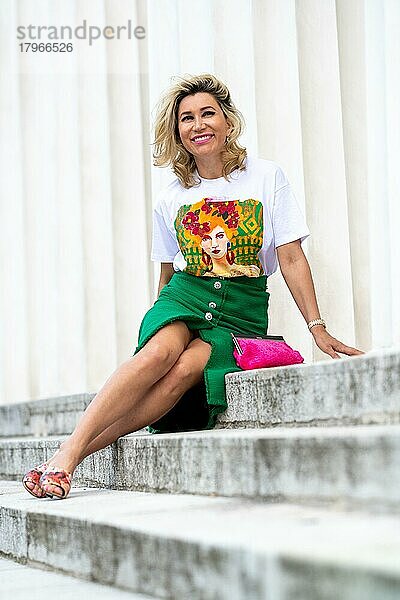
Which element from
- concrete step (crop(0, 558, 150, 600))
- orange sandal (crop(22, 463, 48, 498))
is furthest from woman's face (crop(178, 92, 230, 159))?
concrete step (crop(0, 558, 150, 600))

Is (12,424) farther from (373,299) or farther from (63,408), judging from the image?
(373,299)

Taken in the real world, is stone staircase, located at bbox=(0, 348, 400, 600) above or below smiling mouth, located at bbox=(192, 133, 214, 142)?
below

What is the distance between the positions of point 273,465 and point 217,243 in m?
1.20

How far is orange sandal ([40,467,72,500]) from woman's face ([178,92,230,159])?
1125mm

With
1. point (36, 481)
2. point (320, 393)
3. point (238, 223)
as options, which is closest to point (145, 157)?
point (238, 223)

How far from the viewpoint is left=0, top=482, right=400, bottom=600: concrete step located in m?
1.40

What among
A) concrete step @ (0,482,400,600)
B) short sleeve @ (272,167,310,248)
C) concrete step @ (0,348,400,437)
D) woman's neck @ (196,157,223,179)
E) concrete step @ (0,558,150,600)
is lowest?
concrete step @ (0,558,150,600)

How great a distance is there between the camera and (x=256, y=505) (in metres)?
2.04

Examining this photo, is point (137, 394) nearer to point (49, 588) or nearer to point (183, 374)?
point (183, 374)

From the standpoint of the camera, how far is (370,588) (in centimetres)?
133

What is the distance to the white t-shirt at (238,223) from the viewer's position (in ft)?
10.3

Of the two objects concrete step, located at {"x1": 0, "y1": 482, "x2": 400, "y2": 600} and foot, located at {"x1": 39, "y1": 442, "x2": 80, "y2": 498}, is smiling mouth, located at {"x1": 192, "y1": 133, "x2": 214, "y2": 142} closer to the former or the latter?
foot, located at {"x1": 39, "y1": 442, "x2": 80, "y2": 498}

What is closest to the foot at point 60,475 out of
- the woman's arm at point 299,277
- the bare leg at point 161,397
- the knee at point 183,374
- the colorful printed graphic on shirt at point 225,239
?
the bare leg at point 161,397

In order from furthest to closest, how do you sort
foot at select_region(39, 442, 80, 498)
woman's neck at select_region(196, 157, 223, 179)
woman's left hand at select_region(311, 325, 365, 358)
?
woman's neck at select_region(196, 157, 223, 179)
woman's left hand at select_region(311, 325, 365, 358)
foot at select_region(39, 442, 80, 498)
